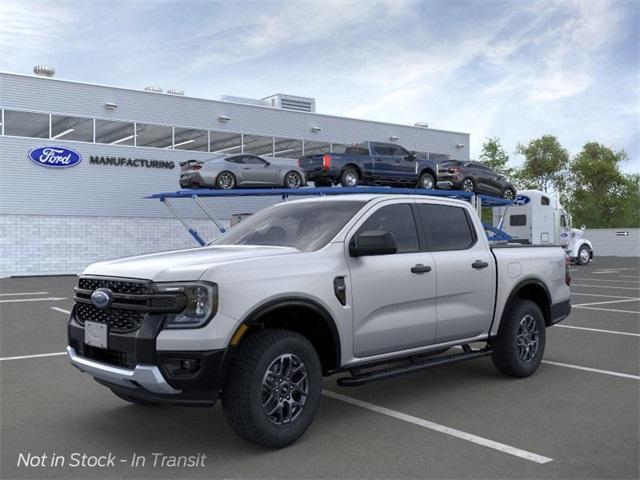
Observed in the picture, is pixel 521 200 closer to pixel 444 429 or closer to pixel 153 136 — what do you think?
pixel 153 136

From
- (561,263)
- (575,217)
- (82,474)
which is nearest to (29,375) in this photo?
(82,474)

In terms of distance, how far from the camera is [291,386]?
4.61m

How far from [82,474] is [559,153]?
71151 millimetres

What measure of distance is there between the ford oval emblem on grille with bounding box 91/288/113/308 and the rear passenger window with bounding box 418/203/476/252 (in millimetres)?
2870

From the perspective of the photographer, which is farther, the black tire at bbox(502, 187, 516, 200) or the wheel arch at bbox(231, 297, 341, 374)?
the black tire at bbox(502, 187, 516, 200)

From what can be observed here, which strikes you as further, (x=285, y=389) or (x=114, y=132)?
(x=114, y=132)

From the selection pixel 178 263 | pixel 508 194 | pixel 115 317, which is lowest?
pixel 115 317

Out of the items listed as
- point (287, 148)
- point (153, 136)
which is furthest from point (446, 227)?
point (287, 148)

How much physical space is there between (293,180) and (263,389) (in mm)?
20594

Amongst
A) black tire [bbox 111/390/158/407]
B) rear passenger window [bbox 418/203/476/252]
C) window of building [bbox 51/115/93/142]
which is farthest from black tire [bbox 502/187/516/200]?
black tire [bbox 111/390/158/407]

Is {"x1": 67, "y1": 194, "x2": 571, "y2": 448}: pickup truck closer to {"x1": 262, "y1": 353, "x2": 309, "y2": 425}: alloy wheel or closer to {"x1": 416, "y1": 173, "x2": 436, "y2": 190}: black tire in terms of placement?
{"x1": 262, "y1": 353, "x2": 309, "y2": 425}: alloy wheel

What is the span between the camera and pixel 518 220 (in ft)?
96.7

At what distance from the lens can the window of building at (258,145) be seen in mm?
32656

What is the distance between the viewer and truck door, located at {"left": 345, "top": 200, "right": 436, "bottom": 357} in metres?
5.16
